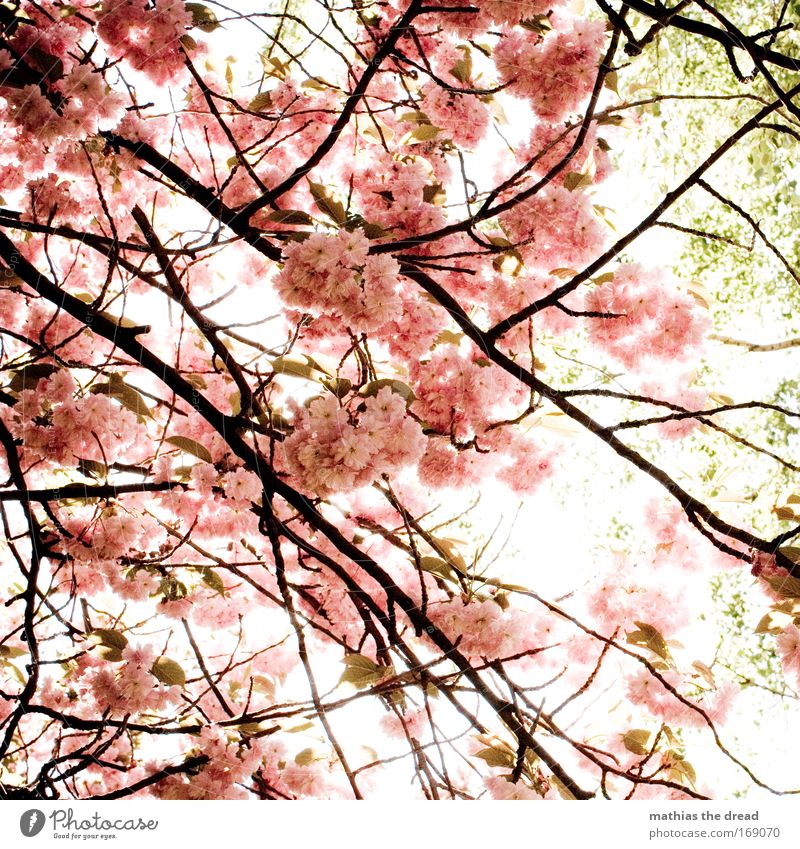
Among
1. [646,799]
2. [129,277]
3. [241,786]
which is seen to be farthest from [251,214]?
[646,799]

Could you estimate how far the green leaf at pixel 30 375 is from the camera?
65 centimetres

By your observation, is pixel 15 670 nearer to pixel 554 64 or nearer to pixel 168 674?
pixel 168 674

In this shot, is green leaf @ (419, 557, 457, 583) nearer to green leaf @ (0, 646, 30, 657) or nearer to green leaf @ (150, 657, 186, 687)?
green leaf @ (150, 657, 186, 687)

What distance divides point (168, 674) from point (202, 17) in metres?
0.63

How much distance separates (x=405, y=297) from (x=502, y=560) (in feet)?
0.91

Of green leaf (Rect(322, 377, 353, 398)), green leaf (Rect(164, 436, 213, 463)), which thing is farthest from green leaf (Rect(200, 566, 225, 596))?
green leaf (Rect(322, 377, 353, 398))

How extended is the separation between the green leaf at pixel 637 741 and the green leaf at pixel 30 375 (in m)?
0.65

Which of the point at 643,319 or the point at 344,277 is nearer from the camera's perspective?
the point at 344,277

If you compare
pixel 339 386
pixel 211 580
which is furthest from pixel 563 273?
pixel 211 580

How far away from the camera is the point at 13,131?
64 cm

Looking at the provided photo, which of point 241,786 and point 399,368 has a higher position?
point 399,368

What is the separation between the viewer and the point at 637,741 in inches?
26.9

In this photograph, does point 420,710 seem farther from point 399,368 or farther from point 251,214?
point 251,214

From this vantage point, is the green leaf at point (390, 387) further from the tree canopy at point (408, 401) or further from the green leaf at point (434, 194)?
the green leaf at point (434, 194)
